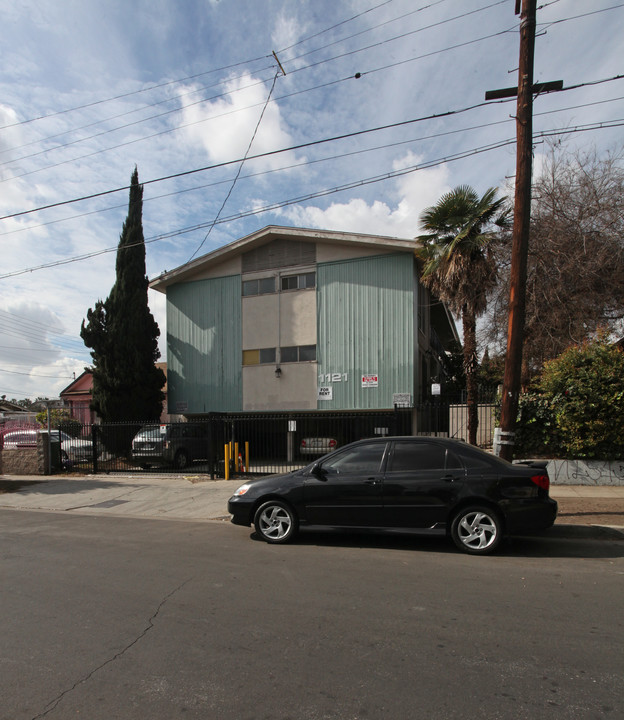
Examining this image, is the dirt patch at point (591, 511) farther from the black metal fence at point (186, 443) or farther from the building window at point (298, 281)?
the building window at point (298, 281)

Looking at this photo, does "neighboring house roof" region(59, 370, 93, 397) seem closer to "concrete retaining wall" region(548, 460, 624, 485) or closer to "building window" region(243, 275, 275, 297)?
"building window" region(243, 275, 275, 297)

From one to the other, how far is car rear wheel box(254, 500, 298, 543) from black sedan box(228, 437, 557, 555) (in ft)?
0.04

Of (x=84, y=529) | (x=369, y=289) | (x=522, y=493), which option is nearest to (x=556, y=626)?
(x=522, y=493)

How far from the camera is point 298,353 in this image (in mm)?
19703

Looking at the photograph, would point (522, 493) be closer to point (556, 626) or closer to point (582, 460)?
point (556, 626)

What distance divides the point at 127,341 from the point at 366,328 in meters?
9.42

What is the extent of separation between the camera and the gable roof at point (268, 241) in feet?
59.5

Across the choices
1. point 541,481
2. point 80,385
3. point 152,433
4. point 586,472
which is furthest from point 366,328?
point 80,385

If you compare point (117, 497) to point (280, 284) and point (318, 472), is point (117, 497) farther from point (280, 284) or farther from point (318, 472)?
point (280, 284)

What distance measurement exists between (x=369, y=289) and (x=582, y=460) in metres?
9.64

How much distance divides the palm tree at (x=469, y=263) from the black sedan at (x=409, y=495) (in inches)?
303

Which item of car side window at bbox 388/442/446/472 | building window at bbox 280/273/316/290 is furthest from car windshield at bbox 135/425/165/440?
car side window at bbox 388/442/446/472

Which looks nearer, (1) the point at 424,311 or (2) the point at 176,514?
(2) the point at 176,514

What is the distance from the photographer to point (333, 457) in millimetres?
7121
